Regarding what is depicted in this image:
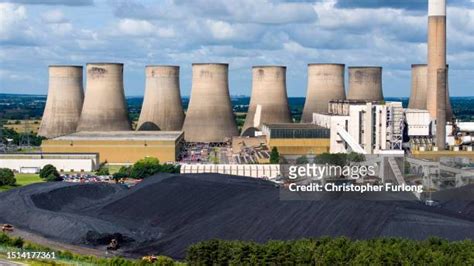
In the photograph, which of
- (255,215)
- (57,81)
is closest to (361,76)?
(57,81)

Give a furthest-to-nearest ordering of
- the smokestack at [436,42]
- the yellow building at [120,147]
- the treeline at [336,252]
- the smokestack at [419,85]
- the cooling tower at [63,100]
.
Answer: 1. the cooling tower at [63,100]
2. the smokestack at [419,85]
3. the yellow building at [120,147]
4. the smokestack at [436,42]
5. the treeline at [336,252]

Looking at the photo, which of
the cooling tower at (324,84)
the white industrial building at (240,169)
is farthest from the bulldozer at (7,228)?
the cooling tower at (324,84)

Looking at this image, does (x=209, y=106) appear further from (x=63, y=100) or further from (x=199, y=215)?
(x=199, y=215)

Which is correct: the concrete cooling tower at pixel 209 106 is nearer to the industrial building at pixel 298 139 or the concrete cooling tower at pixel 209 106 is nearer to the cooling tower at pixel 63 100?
Result: the industrial building at pixel 298 139

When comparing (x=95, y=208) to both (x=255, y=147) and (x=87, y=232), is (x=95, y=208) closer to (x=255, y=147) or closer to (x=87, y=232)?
(x=87, y=232)

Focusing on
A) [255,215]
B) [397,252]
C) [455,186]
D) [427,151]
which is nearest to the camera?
[397,252]

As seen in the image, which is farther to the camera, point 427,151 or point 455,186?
point 427,151

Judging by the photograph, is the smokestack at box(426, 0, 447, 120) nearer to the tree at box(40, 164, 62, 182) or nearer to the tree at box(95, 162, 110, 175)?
the tree at box(95, 162, 110, 175)
